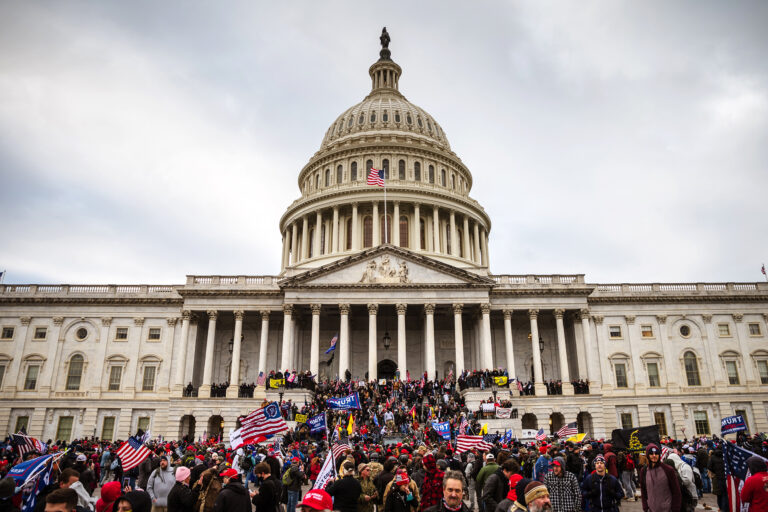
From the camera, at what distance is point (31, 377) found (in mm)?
48906

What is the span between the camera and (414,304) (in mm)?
46469

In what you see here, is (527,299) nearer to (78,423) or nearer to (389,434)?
(389,434)

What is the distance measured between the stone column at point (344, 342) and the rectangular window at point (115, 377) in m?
20.0

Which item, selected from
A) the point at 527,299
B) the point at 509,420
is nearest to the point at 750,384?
the point at 527,299

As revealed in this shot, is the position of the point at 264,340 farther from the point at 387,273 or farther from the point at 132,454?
the point at 132,454

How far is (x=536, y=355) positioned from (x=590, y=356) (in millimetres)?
4967

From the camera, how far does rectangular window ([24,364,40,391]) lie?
48688 mm

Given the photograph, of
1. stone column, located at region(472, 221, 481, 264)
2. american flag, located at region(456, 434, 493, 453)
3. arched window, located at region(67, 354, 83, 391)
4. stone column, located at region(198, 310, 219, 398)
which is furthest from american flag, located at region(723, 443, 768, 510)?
stone column, located at region(472, 221, 481, 264)

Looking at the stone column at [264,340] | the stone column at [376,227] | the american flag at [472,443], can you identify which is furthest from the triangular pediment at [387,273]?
the american flag at [472,443]

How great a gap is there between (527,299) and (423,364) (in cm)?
1086

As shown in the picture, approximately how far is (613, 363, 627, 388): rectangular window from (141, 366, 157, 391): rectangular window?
40144mm

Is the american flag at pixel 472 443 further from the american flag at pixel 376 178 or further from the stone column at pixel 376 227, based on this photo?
the stone column at pixel 376 227

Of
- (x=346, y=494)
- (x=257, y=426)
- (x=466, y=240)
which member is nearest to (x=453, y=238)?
(x=466, y=240)

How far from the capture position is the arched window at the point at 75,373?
4884 cm
